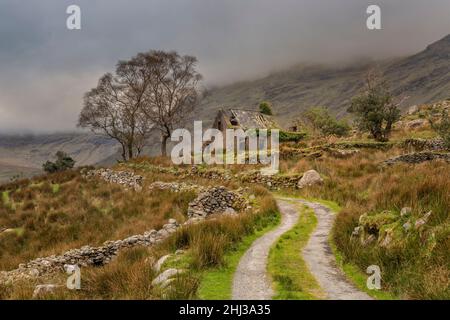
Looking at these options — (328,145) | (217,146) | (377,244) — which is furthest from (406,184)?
(217,146)

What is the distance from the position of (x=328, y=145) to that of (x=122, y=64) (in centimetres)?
3144

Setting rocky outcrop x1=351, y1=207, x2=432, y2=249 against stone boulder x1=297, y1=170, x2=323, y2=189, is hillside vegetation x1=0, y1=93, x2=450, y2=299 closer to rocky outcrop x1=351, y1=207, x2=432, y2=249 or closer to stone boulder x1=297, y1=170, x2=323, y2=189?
rocky outcrop x1=351, y1=207, x2=432, y2=249

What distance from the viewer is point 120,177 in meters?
32.3

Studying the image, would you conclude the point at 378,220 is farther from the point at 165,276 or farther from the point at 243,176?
the point at 243,176

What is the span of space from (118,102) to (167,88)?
8.26m

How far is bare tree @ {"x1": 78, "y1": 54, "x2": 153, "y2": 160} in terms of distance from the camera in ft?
160

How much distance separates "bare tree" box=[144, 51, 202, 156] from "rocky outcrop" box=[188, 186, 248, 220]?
102 feet

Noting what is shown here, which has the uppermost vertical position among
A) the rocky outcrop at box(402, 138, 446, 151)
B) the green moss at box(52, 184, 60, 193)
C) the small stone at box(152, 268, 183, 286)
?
the rocky outcrop at box(402, 138, 446, 151)

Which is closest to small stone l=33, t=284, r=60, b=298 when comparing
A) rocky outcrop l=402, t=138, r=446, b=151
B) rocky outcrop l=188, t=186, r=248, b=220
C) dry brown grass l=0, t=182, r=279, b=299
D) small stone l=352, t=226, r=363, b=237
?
dry brown grass l=0, t=182, r=279, b=299

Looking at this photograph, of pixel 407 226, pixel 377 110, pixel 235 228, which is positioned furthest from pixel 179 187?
Result: pixel 377 110

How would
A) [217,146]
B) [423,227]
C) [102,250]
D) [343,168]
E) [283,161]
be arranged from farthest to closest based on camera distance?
1. [217,146]
2. [283,161]
3. [343,168]
4. [102,250]
5. [423,227]

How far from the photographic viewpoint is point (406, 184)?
11.0 meters

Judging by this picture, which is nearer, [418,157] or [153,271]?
[153,271]
